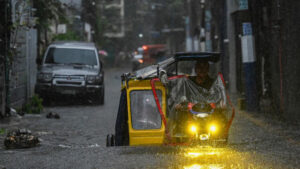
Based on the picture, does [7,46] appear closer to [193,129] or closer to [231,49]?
[193,129]

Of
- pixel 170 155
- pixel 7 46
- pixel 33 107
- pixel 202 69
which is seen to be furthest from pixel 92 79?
pixel 170 155

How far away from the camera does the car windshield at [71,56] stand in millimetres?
21656

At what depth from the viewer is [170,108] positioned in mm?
9047

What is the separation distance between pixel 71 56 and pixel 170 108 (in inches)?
519

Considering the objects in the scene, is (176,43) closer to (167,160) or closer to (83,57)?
(83,57)

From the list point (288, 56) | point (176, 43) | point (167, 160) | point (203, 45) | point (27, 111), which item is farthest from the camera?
point (176, 43)

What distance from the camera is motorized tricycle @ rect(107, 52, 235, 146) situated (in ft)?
29.1

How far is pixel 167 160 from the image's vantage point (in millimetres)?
7375

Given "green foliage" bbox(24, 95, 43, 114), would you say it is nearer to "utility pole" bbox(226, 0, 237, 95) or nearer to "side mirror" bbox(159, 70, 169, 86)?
"utility pole" bbox(226, 0, 237, 95)

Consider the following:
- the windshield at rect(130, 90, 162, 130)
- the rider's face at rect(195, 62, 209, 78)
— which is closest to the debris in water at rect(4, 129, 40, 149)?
the windshield at rect(130, 90, 162, 130)

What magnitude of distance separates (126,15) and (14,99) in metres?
82.4

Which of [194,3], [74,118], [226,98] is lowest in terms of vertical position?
[74,118]

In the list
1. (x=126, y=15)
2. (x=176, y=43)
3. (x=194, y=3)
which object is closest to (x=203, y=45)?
(x=194, y=3)

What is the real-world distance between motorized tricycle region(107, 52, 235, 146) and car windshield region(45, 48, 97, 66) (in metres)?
12.5
